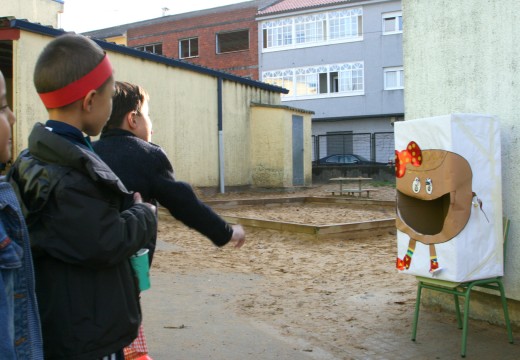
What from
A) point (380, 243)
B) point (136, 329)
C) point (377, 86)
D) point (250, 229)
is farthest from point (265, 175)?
point (136, 329)

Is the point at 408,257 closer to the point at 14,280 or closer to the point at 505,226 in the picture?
the point at 505,226

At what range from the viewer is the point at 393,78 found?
113 ft

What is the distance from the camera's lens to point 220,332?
466 centimetres

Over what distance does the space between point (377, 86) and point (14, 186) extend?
34384 mm

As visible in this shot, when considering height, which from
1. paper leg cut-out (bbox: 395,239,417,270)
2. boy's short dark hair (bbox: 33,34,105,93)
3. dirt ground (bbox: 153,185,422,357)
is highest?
boy's short dark hair (bbox: 33,34,105,93)

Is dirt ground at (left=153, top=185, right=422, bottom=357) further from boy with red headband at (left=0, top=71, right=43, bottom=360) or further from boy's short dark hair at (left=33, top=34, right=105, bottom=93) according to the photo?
boy's short dark hair at (left=33, top=34, right=105, bottom=93)

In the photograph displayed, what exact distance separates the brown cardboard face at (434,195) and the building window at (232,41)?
36.3m

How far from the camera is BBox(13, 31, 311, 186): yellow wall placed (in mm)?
12727

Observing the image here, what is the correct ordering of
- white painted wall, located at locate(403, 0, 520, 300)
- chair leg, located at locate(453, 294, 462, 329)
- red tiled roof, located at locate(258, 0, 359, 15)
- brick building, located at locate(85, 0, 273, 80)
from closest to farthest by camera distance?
white painted wall, located at locate(403, 0, 520, 300) < chair leg, located at locate(453, 294, 462, 329) < red tiled roof, located at locate(258, 0, 359, 15) < brick building, located at locate(85, 0, 273, 80)

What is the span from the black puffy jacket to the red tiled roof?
3548 cm

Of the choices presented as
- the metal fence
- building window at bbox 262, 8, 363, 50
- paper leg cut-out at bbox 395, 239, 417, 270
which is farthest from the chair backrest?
building window at bbox 262, 8, 363, 50

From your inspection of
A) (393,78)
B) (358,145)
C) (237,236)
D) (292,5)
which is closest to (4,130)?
(237,236)

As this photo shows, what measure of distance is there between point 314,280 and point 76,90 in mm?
5192

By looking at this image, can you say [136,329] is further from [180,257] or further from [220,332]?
[180,257]
